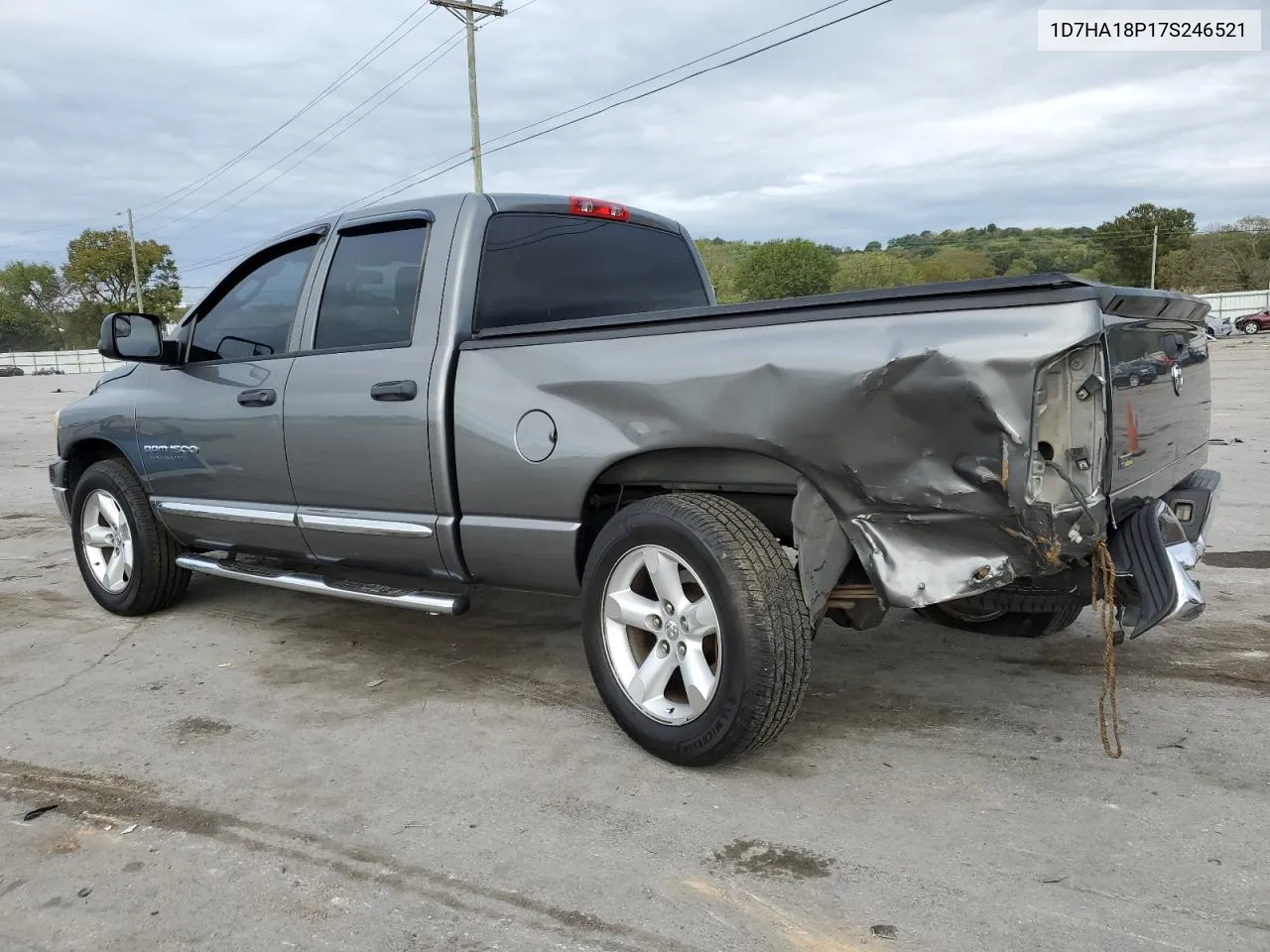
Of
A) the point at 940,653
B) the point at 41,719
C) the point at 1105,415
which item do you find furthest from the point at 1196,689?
the point at 41,719

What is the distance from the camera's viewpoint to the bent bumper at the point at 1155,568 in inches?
107

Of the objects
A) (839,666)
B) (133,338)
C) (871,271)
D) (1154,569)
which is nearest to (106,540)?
(133,338)

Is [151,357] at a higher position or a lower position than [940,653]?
higher

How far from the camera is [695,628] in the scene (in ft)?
10.2

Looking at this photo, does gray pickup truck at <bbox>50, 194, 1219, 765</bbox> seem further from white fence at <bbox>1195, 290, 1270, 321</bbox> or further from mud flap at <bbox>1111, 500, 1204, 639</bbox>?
white fence at <bbox>1195, 290, 1270, 321</bbox>

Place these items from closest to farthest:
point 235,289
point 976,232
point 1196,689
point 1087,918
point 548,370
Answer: point 1087,918
point 548,370
point 1196,689
point 235,289
point 976,232

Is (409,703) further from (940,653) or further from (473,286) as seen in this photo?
(940,653)

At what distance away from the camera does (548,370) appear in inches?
134

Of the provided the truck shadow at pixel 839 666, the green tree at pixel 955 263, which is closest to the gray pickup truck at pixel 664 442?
the truck shadow at pixel 839 666

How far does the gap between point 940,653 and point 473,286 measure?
2480 millimetres

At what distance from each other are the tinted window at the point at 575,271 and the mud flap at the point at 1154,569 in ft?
7.46

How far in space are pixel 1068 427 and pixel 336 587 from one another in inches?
114

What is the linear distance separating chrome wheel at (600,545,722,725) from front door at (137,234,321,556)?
1.75 metres

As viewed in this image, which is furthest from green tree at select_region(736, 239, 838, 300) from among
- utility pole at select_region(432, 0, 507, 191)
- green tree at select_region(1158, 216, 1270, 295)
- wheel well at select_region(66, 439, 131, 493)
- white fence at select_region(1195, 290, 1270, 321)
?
wheel well at select_region(66, 439, 131, 493)
